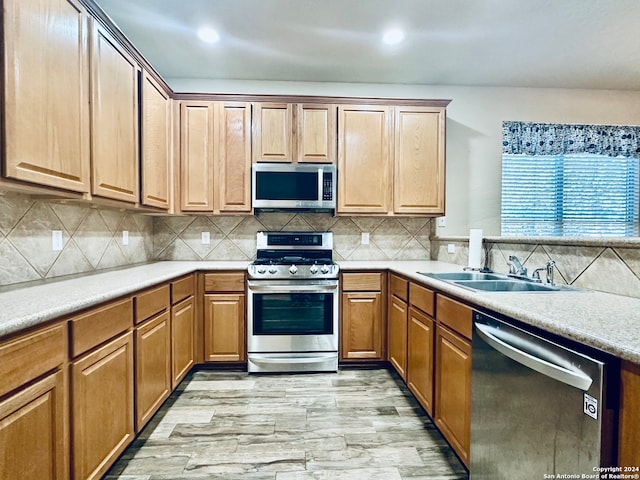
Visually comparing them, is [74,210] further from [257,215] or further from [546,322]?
[546,322]

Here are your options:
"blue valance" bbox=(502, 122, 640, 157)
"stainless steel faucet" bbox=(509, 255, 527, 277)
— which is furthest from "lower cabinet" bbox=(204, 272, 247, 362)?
"blue valance" bbox=(502, 122, 640, 157)

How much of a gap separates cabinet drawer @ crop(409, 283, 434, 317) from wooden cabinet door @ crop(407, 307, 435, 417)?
4 centimetres

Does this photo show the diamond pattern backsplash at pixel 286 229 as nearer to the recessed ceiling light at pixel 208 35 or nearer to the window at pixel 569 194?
the window at pixel 569 194

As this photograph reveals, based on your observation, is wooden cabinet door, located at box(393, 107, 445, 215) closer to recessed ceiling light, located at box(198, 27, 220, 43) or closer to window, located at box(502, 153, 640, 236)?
window, located at box(502, 153, 640, 236)

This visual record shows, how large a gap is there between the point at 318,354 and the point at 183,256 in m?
1.64

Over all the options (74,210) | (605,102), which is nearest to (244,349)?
(74,210)

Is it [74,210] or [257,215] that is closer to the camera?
[74,210]

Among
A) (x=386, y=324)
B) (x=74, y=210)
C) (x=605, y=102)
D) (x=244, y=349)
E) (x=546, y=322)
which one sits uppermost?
(x=605, y=102)

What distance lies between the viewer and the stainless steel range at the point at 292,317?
263 cm

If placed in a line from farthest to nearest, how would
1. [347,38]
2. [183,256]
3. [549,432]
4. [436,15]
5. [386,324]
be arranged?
[183,256], [386,324], [347,38], [436,15], [549,432]

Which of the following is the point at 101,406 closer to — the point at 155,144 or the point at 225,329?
the point at 225,329

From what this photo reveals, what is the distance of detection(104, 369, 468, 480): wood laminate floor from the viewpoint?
A: 1.56 metres

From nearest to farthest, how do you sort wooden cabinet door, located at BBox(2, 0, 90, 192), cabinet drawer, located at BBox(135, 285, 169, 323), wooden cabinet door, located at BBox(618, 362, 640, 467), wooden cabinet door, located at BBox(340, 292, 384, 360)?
wooden cabinet door, located at BBox(618, 362, 640, 467) < wooden cabinet door, located at BBox(2, 0, 90, 192) < cabinet drawer, located at BBox(135, 285, 169, 323) < wooden cabinet door, located at BBox(340, 292, 384, 360)

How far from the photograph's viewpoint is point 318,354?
8.78ft
